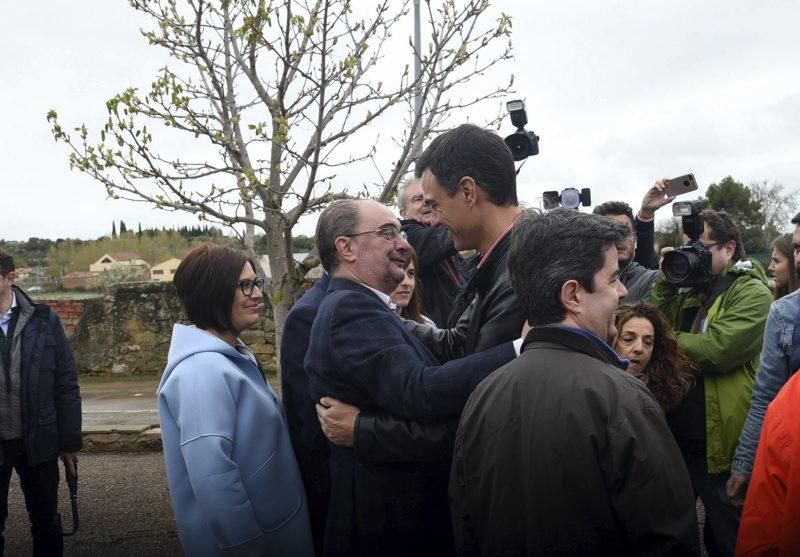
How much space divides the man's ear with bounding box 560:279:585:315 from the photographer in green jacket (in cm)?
182

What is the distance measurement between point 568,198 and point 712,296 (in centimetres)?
88

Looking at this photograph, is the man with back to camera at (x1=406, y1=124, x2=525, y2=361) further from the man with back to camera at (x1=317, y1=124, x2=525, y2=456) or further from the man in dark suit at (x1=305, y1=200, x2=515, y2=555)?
the man in dark suit at (x1=305, y1=200, x2=515, y2=555)

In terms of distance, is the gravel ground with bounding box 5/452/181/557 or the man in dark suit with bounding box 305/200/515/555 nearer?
the man in dark suit with bounding box 305/200/515/555

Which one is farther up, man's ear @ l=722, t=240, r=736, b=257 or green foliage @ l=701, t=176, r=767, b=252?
green foliage @ l=701, t=176, r=767, b=252

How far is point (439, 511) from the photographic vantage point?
2178 mm

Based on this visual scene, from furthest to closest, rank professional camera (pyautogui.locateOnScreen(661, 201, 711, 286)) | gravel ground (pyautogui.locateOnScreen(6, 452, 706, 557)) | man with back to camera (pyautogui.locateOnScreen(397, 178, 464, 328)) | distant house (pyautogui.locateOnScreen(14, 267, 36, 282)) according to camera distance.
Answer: distant house (pyautogui.locateOnScreen(14, 267, 36, 282)), gravel ground (pyautogui.locateOnScreen(6, 452, 706, 557)), man with back to camera (pyautogui.locateOnScreen(397, 178, 464, 328)), professional camera (pyautogui.locateOnScreen(661, 201, 711, 286))

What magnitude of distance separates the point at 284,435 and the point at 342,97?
3.27m

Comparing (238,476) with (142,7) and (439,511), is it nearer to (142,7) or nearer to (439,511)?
(439,511)

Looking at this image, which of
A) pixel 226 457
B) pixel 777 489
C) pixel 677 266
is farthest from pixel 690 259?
pixel 226 457

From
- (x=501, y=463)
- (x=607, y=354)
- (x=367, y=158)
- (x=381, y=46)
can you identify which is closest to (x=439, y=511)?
(x=501, y=463)

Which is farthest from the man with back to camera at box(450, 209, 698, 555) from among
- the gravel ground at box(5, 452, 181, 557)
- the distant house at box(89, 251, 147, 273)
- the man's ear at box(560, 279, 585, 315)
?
the distant house at box(89, 251, 147, 273)

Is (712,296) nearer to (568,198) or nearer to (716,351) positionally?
(716,351)

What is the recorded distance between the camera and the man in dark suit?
1.96 meters

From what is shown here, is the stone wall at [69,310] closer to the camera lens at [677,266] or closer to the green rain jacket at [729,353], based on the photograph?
the camera lens at [677,266]
